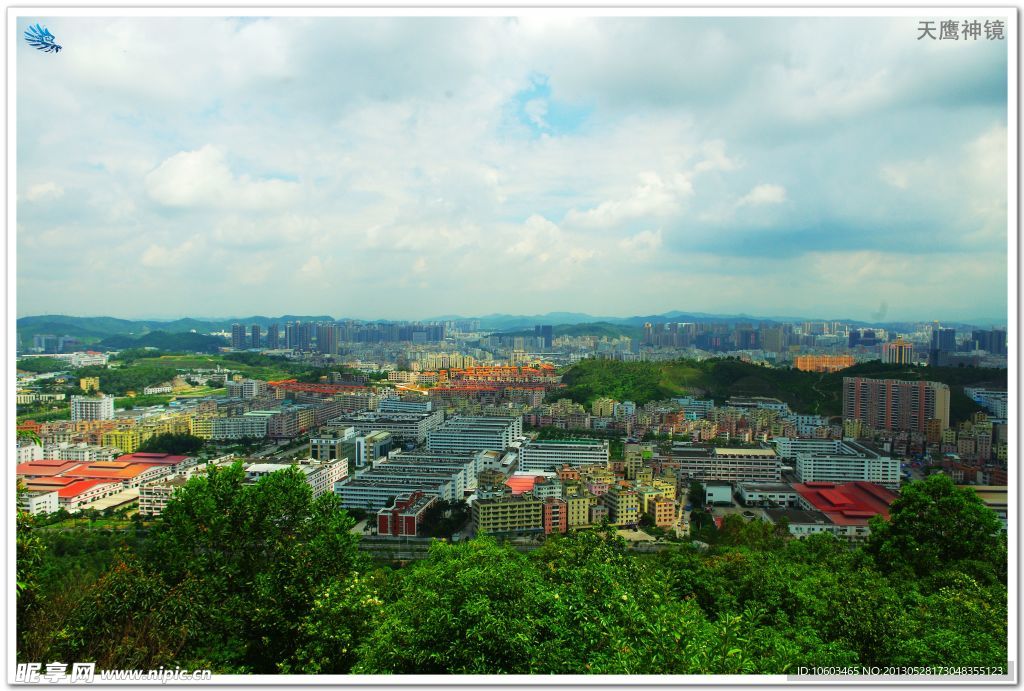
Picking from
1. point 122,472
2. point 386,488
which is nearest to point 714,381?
point 386,488

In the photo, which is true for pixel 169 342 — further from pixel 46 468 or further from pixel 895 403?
pixel 895 403

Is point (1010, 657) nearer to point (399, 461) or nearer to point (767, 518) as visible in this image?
point (767, 518)

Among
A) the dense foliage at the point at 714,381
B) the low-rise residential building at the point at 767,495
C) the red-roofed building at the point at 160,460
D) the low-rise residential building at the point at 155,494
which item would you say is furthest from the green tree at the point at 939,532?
the red-roofed building at the point at 160,460

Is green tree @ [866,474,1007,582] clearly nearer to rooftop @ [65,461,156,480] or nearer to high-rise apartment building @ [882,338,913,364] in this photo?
high-rise apartment building @ [882,338,913,364]

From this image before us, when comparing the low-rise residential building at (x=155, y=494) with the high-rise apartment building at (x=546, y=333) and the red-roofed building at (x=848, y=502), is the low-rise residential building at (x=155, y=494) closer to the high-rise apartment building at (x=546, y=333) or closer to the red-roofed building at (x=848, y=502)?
the high-rise apartment building at (x=546, y=333)

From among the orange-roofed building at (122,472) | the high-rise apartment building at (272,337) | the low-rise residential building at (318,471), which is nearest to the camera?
the low-rise residential building at (318,471)

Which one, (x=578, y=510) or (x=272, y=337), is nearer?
(x=578, y=510)

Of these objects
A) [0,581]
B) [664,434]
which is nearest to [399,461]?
[664,434]
